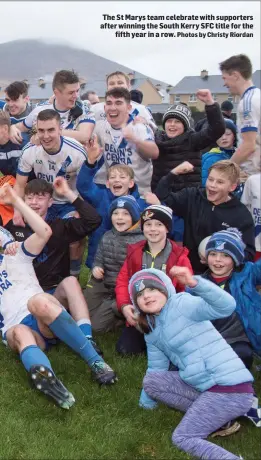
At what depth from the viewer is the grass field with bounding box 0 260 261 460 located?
3.35m

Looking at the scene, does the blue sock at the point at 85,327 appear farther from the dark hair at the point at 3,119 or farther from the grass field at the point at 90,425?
the dark hair at the point at 3,119

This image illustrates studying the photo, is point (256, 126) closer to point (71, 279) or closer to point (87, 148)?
point (87, 148)

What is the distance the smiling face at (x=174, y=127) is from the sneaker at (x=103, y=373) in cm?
279

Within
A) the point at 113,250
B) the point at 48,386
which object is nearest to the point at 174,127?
the point at 113,250

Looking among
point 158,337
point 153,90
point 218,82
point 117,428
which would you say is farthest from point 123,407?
point 153,90

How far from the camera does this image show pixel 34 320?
429 centimetres

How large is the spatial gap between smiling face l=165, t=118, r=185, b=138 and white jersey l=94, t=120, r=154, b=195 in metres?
0.20

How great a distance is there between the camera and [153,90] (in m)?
63.6

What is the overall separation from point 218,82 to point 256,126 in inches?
2085

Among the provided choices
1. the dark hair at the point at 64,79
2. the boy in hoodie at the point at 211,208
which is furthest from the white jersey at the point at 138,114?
the boy in hoodie at the point at 211,208

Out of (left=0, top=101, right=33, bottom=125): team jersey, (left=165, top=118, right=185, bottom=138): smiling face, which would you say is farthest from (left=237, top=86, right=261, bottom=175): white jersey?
(left=0, top=101, right=33, bottom=125): team jersey

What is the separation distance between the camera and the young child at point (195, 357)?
3223 mm

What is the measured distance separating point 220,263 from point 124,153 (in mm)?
2451

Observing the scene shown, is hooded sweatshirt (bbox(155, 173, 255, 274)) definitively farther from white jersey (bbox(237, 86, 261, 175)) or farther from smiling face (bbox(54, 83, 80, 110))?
smiling face (bbox(54, 83, 80, 110))
